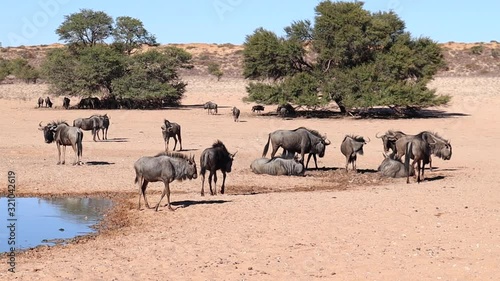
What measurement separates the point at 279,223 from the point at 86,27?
1787 inches

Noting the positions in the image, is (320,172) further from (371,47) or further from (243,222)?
(371,47)

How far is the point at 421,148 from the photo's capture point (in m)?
19.4

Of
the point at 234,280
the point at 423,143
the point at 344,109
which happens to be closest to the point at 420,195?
the point at 423,143

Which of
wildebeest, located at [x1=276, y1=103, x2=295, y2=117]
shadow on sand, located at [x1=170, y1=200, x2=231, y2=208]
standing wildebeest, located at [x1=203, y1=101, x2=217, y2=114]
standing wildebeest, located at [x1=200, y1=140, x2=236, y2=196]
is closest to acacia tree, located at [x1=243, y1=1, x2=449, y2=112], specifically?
wildebeest, located at [x1=276, y1=103, x2=295, y2=117]

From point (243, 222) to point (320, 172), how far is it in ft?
28.1

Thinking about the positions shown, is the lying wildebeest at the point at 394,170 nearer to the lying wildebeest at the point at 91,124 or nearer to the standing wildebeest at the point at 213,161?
the standing wildebeest at the point at 213,161

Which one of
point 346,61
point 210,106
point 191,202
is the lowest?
point 191,202

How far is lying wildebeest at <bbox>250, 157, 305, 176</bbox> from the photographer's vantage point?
69.4ft

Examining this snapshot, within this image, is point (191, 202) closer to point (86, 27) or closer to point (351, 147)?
point (351, 147)

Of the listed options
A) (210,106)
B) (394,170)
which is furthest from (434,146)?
(210,106)

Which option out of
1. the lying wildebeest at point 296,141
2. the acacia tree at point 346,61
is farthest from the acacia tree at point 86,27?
the lying wildebeest at point 296,141

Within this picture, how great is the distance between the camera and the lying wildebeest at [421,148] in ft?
63.7

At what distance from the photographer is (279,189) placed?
1900 cm

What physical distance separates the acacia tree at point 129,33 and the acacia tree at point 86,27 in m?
0.66
